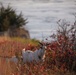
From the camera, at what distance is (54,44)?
34.4ft

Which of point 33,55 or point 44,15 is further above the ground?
point 44,15

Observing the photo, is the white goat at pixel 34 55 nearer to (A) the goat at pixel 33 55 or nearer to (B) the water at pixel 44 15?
(A) the goat at pixel 33 55

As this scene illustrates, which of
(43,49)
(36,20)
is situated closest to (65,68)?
(43,49)

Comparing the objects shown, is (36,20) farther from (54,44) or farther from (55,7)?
(54,44)

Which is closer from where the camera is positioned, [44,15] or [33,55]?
[33,55]

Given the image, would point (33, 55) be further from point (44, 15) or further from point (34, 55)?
point (44, 15)

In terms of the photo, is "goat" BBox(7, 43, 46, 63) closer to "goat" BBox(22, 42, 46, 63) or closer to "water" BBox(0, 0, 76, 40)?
"goat" BBox(22, 42, 46, 63)

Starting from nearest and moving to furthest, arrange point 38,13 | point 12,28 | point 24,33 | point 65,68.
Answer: point 65,68
point 24,33
point 12,28
point 38,13

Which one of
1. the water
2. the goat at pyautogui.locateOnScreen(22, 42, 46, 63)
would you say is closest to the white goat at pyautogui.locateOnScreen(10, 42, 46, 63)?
the goat at pyautogui.locateOnScreen(22, 42, 46, 63)

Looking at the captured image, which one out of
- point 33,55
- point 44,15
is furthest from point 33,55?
point 44,15

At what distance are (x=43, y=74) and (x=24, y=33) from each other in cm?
1546

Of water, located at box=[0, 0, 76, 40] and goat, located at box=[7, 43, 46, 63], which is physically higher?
water, located at box=[0, 0, 76, 40]

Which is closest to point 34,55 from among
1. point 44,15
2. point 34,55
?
point 34,55

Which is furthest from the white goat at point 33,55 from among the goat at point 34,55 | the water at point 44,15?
the water at point 44,15
